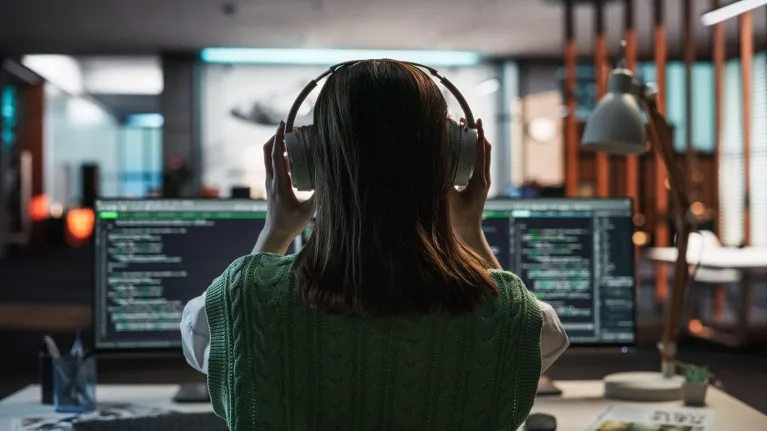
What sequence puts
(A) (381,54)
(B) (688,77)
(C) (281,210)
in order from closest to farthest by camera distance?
(C) (281,210), (B) (688,77), (A) (381,54)

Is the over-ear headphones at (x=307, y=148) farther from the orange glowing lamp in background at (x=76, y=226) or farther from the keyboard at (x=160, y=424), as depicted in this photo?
the orange glowing lamp in background at (x=76, y=226)

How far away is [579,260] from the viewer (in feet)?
6.73

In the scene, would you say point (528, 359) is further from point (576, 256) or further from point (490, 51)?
point (490, 51)

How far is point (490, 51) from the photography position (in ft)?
44.1

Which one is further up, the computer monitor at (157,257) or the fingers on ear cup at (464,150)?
the fingers on ear cup at (464,150)

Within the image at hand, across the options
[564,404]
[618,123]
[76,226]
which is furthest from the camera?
[76,226]

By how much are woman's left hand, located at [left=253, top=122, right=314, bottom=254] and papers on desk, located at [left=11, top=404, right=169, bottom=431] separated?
729 mm

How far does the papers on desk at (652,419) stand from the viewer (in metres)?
1.71

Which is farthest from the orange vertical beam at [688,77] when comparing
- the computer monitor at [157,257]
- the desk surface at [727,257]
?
the computer monitor at [157,257]

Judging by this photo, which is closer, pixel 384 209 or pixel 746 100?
pixel 384 209

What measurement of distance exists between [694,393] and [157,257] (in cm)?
118

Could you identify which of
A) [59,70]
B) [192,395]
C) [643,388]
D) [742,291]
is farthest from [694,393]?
[59,70]

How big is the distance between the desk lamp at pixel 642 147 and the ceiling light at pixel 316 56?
1138 cm

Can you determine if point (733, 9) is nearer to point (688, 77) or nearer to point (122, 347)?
point (122, 347)
